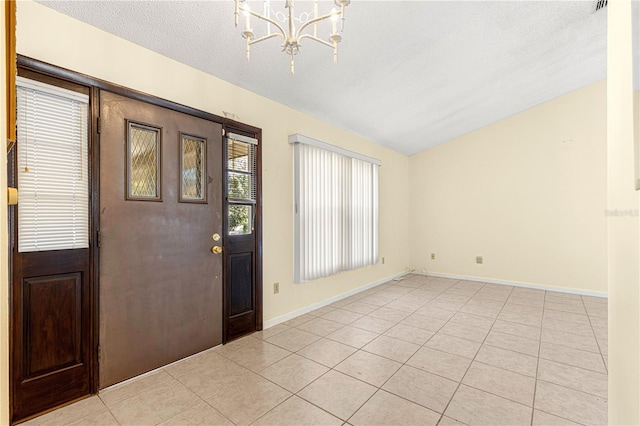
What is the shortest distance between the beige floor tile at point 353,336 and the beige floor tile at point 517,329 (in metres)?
1.38

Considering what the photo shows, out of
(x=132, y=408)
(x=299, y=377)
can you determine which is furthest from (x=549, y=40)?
(x=132, y=408)

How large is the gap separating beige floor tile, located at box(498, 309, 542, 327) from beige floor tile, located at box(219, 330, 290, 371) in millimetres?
2661

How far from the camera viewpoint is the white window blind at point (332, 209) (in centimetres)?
346

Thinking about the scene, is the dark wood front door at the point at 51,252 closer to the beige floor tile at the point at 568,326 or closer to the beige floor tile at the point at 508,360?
the beige floor tile at the point at 508,360

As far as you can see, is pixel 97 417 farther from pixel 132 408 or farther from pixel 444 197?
pixel 444 197

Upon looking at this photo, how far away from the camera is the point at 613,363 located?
0.97 meters

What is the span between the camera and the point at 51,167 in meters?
1.81

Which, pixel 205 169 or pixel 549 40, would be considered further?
pixel 549 40

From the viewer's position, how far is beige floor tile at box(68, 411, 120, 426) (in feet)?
5.49

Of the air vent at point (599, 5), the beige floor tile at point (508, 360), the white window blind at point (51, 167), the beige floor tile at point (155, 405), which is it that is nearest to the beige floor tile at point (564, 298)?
the beige floor tile at point (508, 360)

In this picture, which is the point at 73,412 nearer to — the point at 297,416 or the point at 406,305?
the point at 297,416

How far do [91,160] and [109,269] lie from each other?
76cm

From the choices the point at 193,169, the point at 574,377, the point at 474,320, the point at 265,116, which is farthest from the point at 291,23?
the point at 474,320

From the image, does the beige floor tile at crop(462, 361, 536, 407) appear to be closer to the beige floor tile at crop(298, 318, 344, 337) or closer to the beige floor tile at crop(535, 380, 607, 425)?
the beige floor tile at crop(535, 380, 607, 425)
